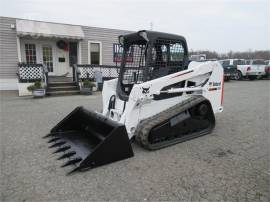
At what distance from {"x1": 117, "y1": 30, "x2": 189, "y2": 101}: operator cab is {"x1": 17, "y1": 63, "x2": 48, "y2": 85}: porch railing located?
7058 millimetres

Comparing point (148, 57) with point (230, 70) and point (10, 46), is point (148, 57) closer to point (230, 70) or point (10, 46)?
point (10, 46)

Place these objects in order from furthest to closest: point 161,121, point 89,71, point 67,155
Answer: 1. point 89,71
2. point 161,121
3. point 67,155

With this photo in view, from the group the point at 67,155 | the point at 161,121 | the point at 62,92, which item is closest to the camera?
the point at 67,155

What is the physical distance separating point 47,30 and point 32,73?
8.87 ft

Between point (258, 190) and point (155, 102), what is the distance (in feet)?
6.62

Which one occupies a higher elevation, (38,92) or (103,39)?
(103,39)

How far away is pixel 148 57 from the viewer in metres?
3.65

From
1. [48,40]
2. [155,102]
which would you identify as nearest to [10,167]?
[155,102]

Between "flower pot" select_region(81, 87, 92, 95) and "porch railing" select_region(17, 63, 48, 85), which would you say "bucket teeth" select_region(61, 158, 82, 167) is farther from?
"porch railing" select_region(17, 63, 48, 85)

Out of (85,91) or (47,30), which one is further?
(47,30)

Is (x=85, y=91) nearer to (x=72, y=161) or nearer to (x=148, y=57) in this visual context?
(x=148, y=57)

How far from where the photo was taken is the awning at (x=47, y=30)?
1043cm

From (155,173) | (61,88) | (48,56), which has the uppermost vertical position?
(48,56)

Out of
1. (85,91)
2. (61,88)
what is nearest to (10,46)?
(61,88)
